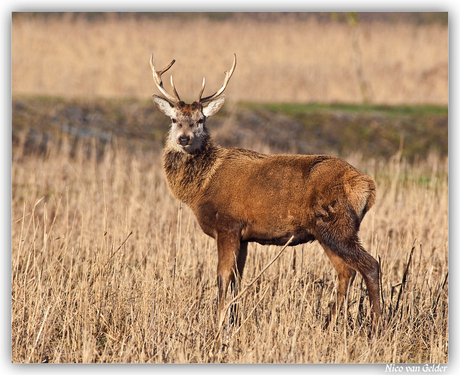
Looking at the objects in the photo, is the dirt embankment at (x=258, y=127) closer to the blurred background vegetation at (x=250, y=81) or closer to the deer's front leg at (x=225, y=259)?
the blurred background vegetation at (x=250, y=81)

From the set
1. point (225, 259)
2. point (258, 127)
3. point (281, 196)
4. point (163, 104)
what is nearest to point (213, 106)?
point (163, 104)

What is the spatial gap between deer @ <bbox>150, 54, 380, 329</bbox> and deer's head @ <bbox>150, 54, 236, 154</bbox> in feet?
0.03

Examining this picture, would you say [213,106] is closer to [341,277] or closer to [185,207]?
[341,277]

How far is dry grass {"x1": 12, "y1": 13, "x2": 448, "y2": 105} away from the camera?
55.2ft

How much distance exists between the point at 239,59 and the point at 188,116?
1233 centimetres

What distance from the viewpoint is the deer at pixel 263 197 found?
566 centimetres

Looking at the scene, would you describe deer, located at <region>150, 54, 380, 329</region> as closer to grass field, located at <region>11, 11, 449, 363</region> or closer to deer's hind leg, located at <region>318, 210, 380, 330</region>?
deer's hind leg, located at <region>318, 210, 380, 330</region>

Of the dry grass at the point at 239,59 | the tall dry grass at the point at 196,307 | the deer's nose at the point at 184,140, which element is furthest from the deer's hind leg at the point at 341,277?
the dry grass at the point at 239,59

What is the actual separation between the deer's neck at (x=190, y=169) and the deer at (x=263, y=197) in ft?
0.04

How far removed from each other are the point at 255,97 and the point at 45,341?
44.1ft

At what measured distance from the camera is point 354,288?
6.94 meters

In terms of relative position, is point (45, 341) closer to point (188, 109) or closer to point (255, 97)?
point (188, 109)

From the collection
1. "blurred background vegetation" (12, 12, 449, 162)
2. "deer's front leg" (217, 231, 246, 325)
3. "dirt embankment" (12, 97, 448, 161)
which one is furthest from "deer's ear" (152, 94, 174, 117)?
"blurred background vegetation" (12, 12, 449, 162)

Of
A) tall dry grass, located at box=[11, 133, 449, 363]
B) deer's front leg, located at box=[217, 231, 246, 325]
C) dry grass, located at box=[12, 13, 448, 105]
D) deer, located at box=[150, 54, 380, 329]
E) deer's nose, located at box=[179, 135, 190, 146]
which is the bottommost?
tall dry grass, located at box=[11, 133, 449, 363]
